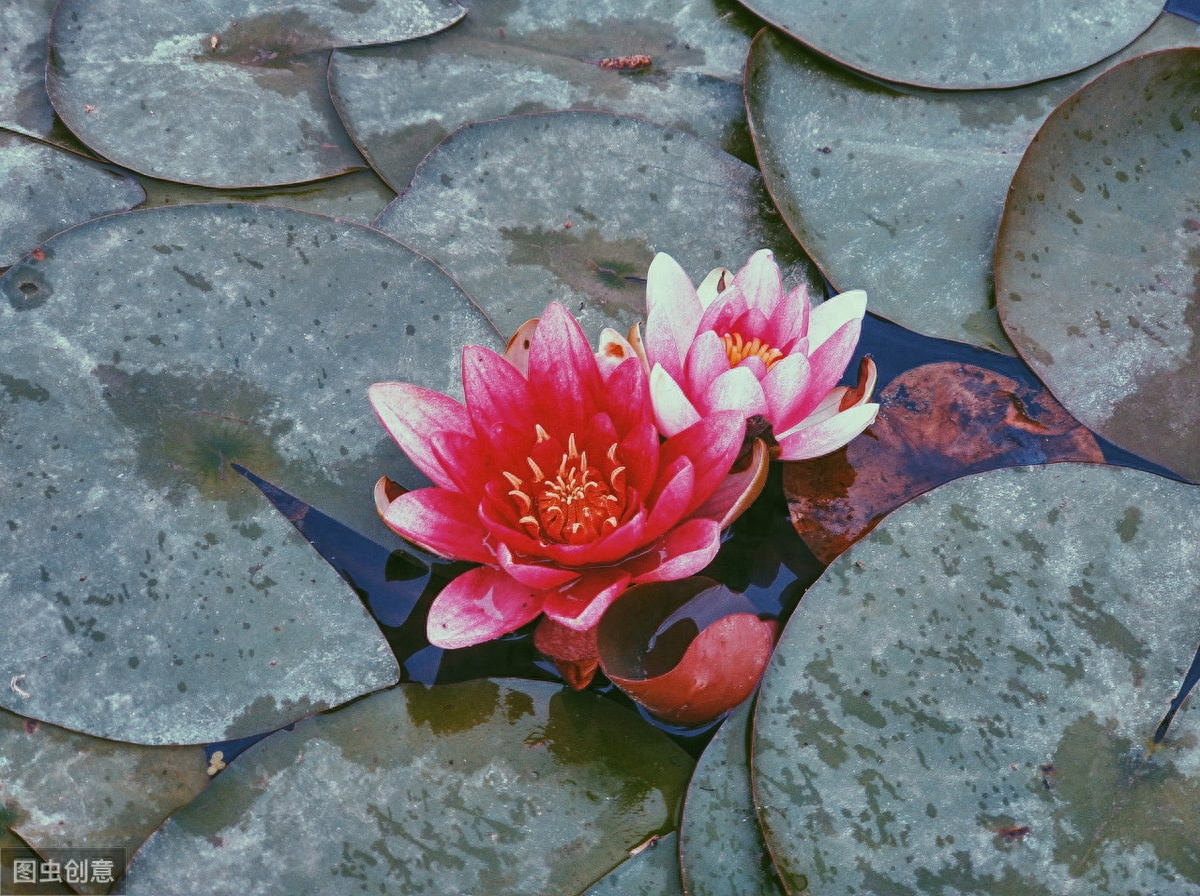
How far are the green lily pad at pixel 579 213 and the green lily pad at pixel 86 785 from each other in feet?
3.85

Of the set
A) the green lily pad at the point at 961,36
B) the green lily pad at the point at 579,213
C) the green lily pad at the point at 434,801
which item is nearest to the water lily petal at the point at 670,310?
the green lily pad at the point at 579,213

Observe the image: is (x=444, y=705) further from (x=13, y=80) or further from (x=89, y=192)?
(x=13, y=80)

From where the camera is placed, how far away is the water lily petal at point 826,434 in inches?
67.9

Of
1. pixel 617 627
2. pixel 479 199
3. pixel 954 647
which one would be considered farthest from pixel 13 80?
pixel 954 647

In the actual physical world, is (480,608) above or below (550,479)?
below

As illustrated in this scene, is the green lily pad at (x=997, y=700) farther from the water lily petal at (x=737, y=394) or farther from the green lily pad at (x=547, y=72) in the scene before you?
the green lily pad at (x=547, y=72)

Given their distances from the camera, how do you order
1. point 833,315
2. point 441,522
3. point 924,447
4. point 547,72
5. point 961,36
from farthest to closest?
point 547,72 → point 961,36 → point 924,447 → point 833,315 → point 441,522

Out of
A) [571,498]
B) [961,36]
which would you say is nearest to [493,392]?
[571,498]

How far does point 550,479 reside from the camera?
Result: 5.35 feet

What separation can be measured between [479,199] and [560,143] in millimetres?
263

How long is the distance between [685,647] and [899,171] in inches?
52.9

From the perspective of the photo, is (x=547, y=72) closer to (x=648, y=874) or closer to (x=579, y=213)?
(x=579, y=213)

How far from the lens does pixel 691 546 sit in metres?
1.57

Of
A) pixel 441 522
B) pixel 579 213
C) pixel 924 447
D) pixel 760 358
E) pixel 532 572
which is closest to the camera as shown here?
pixel 532 572
